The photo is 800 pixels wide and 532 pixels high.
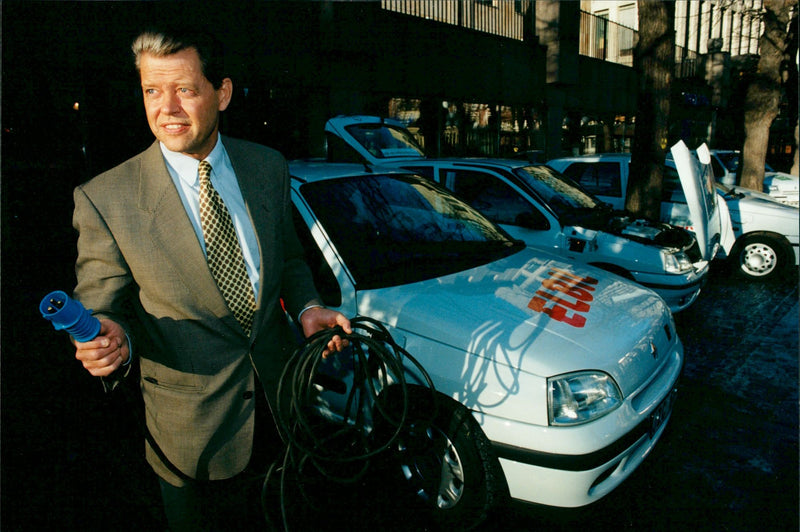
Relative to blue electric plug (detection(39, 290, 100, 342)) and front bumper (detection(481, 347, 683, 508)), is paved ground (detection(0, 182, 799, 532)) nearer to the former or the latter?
front bumper (detection(481, 347, 683, 508))

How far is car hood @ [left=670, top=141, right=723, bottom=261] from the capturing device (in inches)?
209

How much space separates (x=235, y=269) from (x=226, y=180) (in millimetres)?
318

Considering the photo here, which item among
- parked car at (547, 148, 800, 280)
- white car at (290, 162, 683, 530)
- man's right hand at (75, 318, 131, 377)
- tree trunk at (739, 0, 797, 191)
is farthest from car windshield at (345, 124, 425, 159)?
tree trunk at (739, 0, 797, 191)

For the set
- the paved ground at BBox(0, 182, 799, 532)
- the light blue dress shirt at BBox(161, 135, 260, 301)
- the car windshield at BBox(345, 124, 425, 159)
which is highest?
the car windshield at BBox(345, 124, 425, 159)

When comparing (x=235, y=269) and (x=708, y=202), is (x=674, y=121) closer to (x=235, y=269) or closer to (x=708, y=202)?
(x=708, y=202)

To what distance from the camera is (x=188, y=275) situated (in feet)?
5.37

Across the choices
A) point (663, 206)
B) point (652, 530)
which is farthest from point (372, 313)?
point (663, 206)

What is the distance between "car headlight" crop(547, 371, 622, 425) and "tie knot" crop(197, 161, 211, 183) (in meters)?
1.53

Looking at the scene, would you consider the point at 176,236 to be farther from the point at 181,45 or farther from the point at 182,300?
the point at 181,45

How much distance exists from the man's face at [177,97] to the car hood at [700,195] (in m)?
4.81

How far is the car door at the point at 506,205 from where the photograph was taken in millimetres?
5090

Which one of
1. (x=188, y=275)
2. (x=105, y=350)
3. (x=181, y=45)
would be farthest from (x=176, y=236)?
(x=181, y=45)

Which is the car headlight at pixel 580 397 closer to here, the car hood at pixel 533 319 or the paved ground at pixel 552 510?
the car hood at pixel 533 319

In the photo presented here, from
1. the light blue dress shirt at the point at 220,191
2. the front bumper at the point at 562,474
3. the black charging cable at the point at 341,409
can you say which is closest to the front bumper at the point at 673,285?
the front bumper at the point at 562,474
